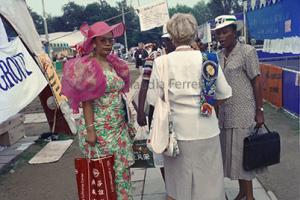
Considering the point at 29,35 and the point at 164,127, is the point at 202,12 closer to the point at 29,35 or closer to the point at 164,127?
the point at 29,35

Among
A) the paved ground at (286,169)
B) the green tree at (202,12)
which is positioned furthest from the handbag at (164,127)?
the green tree at (202,12)

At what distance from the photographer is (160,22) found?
10.4m

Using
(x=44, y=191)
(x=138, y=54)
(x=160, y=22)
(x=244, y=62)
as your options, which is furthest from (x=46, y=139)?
(x=138, y=54)

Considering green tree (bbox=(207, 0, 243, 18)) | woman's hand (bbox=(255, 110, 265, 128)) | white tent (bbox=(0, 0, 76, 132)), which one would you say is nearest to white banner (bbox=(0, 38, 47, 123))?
white tent (bbox=(0, 0, 76, 132))

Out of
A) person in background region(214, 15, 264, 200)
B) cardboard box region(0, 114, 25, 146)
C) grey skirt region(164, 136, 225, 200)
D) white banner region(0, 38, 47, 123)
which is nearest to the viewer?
grey skirt region(164, 136, 225, 200)

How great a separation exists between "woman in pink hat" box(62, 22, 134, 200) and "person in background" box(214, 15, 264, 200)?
2.93ft

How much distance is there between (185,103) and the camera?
2.93 meters

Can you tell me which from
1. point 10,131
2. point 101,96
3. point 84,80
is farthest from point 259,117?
point 10,131

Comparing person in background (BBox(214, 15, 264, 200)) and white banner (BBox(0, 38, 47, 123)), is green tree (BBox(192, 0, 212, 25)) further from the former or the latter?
person in background (BBox(214, 15, 264, 200))

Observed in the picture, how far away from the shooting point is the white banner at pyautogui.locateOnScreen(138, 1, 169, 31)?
10195 mm

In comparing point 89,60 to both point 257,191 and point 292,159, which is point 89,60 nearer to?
point 257,191

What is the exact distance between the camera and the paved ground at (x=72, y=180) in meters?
4.47

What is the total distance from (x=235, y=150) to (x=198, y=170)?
2.40 feet

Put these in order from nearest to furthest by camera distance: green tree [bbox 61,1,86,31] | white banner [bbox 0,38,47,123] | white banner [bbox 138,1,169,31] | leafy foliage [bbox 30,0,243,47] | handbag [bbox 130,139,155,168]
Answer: handbag [bbox 130,139,155,168] → white banner [bbox 0,38,47,123] → white banner [bbox 138,1,169,31] → leafy foliage [bbox 30,0,243,47] → green tree [bbox 61,1,86,31]
